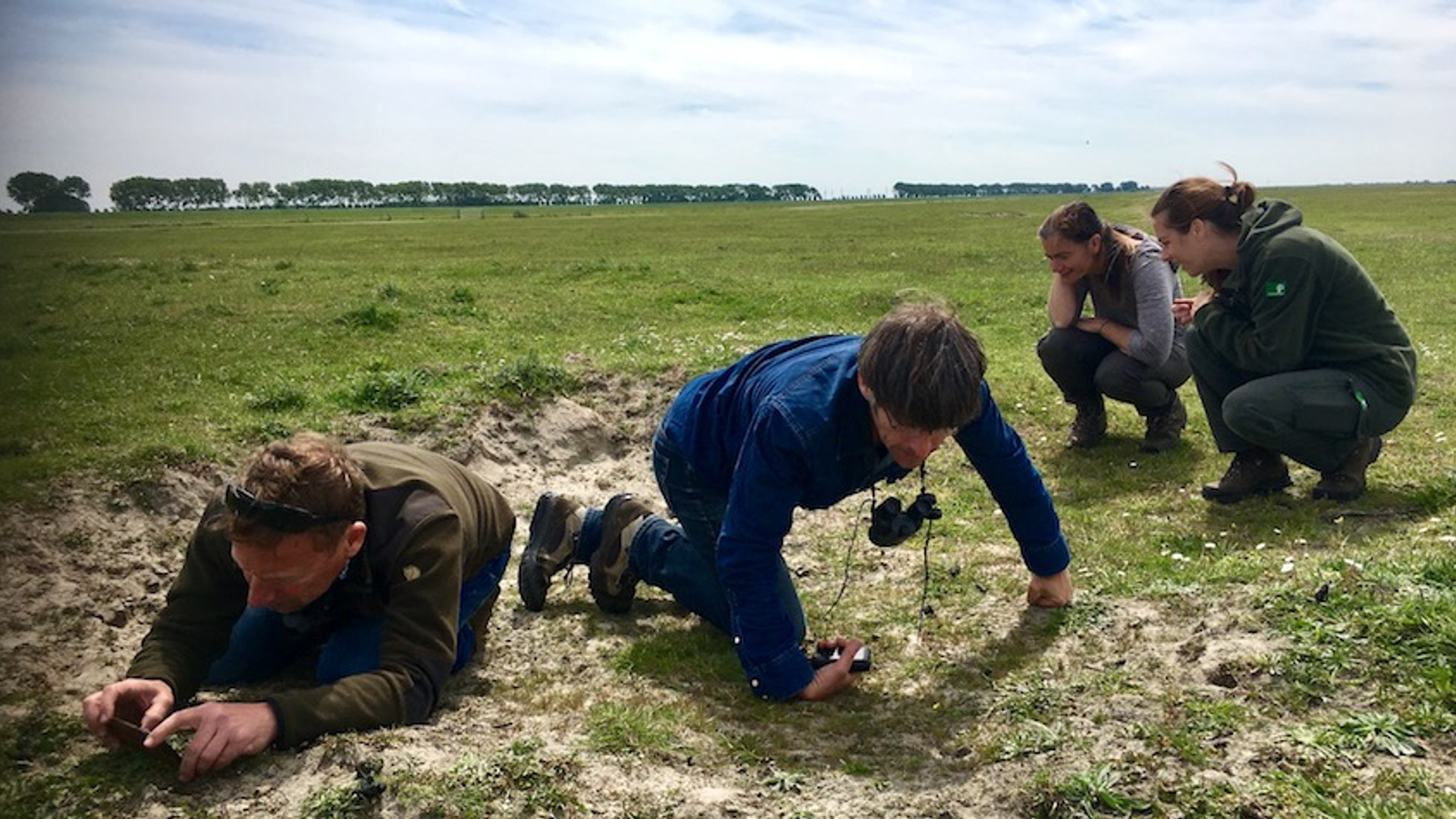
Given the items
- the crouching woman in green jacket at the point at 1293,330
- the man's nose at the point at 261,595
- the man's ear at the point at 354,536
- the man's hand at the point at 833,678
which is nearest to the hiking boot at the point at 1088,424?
the crouching woman in green jacket at the point at 1293,330

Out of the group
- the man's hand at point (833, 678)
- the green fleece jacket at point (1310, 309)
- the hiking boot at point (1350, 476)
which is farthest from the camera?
the hiking boot at point (1350, 476)

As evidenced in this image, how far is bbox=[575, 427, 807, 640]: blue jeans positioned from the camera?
5.17 metres

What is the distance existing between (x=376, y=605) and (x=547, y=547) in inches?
70.1

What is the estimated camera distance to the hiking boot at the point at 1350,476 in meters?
6.98

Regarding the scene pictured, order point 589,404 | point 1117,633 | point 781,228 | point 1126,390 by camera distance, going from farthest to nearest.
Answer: point 781,228 → point 589,404 → point 1126,390 → point 1117,633

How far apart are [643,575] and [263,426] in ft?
12.1

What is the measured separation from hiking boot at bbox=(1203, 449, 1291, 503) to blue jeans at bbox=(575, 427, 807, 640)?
380cm

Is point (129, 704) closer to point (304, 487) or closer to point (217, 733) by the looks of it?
point (217, 733)

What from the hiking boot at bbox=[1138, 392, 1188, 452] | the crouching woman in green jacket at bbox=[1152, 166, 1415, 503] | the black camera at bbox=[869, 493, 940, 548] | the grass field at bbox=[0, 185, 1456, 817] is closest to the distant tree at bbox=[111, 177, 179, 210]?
the grass field at bbox=[0, 185, 1456, 817]

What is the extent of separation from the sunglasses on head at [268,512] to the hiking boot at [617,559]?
228 centimetres

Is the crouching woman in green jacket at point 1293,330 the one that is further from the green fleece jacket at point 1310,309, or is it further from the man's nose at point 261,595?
the man's nose at point 261,595

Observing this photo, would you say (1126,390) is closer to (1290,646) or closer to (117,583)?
(1290,646)

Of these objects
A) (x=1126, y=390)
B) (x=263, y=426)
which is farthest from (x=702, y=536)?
(x=1126, y=390)

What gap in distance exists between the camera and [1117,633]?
16.4ft
